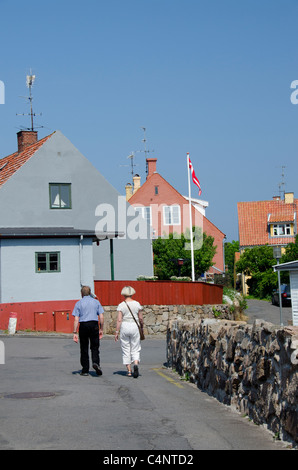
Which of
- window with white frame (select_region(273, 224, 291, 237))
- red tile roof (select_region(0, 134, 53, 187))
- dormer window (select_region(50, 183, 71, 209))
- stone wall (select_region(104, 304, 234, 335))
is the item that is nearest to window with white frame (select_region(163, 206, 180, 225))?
window with white frame (select_region(273, 224, 291, 237))

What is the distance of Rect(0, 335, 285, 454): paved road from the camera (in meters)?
7.19

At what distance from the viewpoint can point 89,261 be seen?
106 ft

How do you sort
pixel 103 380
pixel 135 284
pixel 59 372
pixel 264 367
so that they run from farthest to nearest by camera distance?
pixel 135 284, pixel 59 372, pixel 103 380, pixel 264 367

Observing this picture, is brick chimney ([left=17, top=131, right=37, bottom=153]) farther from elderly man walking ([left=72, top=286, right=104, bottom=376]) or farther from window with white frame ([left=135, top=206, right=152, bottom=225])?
elderly man walking ([left=72, top=286, right=104, bottom=376])

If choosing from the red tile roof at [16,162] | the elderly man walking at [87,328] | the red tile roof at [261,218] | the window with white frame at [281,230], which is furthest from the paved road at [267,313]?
the elderly man walking at [87,328]

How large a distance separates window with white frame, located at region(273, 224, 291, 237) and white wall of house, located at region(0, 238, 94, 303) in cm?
4890

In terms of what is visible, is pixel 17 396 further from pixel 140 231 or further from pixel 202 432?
pixel 140 231

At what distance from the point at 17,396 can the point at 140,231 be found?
3319cm

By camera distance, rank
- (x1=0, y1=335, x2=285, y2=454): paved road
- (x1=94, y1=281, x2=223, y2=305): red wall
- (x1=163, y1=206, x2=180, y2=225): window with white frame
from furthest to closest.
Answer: (x1=163, y1=206, x2=180, y2=225): window with white frame → (x1=94, y1=281, x2=223, y2=305): red wall → (x1=0, y1=335, x2=285, y2=454): paved road

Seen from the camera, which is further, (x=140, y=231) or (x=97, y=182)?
(x=140, y=231)

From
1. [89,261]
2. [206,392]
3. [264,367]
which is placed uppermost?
[89,261]

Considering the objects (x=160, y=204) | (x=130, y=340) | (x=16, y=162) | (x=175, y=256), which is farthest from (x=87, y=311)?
(x=160, y=204)

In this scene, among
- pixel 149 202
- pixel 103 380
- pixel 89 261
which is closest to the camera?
pixel 103 380
